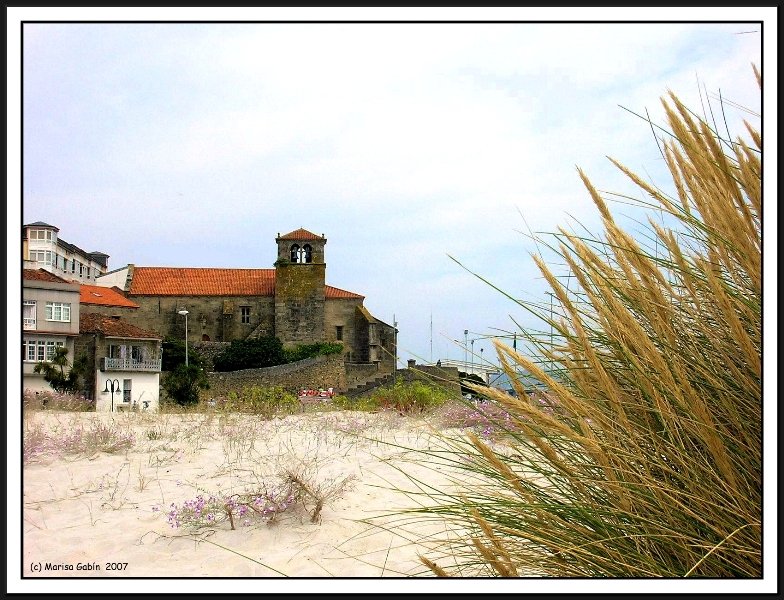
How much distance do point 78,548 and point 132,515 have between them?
482 mm

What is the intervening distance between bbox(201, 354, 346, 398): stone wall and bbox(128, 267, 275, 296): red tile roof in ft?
7.90

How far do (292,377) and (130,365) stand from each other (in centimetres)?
468

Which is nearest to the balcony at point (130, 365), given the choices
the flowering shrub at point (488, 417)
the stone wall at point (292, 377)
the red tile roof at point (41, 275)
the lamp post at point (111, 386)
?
the lamp post at point (111, 386)

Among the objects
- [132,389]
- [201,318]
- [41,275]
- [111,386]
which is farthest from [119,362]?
[201,318]

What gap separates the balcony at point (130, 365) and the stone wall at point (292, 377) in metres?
1.39

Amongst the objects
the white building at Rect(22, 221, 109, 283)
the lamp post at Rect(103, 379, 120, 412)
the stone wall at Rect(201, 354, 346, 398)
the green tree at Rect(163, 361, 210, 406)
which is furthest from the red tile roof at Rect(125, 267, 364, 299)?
the white building at Rect(22, 221, 109, 283)

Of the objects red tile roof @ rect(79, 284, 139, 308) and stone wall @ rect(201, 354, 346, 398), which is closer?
red tile roof @ rect(79, 284, 139, 308)

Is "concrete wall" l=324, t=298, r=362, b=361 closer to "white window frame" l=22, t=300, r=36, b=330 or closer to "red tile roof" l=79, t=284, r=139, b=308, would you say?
"red tile roof" l=79, t=284, r=139, b=308

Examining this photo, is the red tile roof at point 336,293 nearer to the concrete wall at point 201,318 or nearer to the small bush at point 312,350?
the small bush at point 312,350

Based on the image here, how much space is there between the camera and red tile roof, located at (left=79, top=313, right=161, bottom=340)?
8922mm

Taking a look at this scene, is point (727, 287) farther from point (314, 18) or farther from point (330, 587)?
point (314, 18)

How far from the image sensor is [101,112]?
3.22m

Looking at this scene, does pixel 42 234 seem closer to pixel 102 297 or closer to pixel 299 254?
pixel 102 297

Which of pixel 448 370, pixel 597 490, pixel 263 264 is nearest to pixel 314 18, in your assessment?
pixel 448 370
